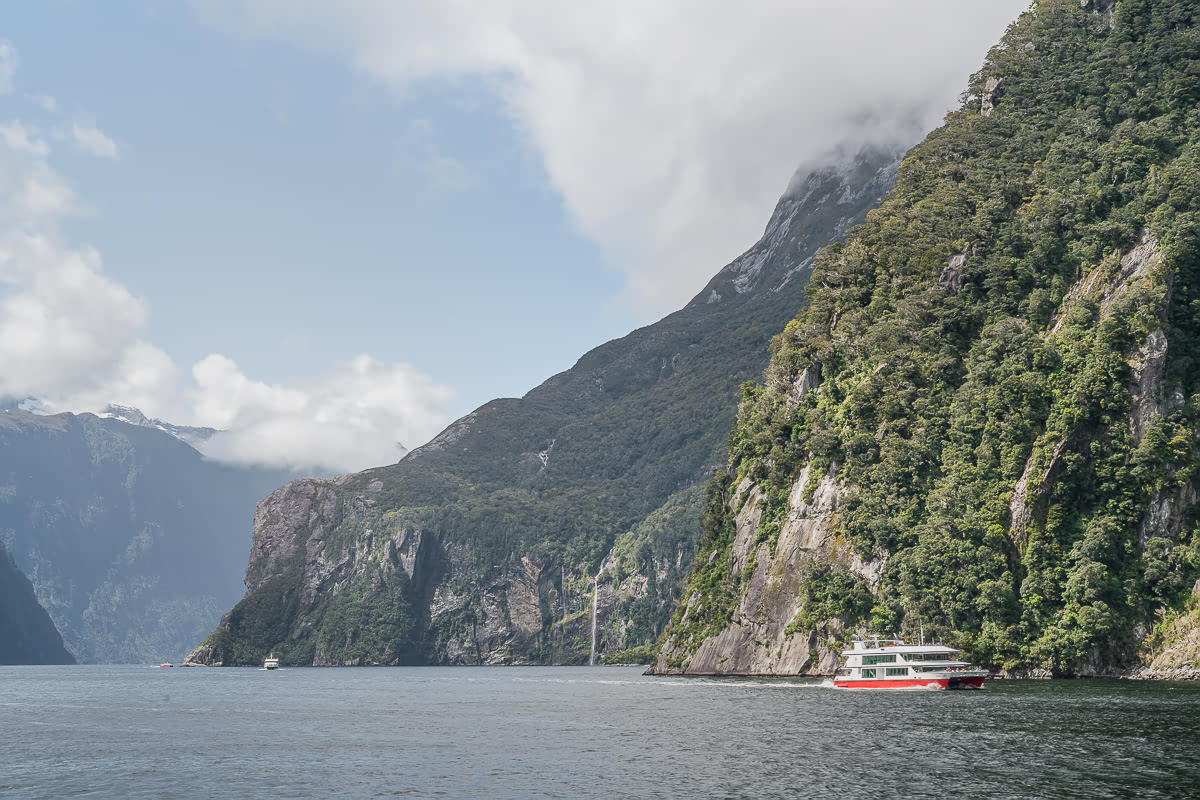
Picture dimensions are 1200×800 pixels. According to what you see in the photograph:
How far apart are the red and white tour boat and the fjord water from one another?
10.0 ft

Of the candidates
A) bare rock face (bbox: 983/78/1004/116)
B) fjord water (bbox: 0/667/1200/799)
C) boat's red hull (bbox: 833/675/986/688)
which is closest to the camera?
fjord water (bbox: 0/667/1200/799)

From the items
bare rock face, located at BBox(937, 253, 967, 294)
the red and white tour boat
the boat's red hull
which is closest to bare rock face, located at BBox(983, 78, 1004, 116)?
bare rock face, located at BBox(937, 253, 967, 294)

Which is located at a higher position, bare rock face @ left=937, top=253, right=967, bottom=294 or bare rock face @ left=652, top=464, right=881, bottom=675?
bare rock face @ left=937, top=253, right=967, bottom=294

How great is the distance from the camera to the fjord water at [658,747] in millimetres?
49875

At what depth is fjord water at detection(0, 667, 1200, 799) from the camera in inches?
1964

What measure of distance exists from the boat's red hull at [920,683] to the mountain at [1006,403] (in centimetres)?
1182

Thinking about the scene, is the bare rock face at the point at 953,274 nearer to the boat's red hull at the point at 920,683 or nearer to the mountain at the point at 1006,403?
the mountain at the point at 1006,403

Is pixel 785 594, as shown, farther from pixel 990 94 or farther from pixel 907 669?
pixel 990 94

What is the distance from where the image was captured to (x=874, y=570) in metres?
130

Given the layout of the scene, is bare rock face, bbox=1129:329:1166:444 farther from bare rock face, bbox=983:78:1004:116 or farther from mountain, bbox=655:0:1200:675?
bare rock face, bbox=983:78:1004:116

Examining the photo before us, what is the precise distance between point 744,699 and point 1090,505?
1770 inches

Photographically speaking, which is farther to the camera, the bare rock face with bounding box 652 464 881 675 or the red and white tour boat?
the bare rock face with bounding box 652 464 881 675

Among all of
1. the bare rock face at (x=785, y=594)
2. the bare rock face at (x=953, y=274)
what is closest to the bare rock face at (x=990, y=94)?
the bare rock face at (x=953, y=274)

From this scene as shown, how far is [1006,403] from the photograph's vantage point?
12175 cm
